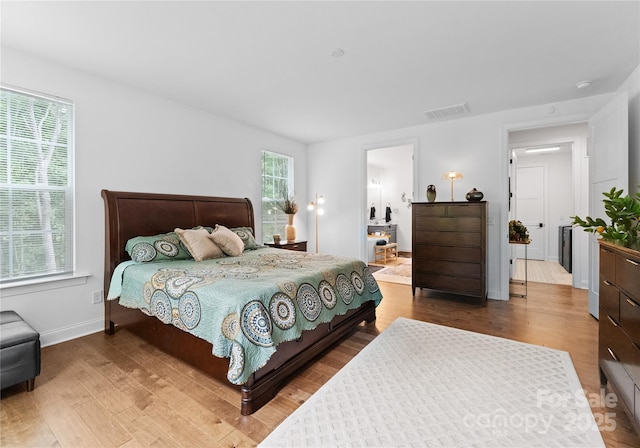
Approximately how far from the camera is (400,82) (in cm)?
317

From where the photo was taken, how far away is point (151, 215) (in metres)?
3.31

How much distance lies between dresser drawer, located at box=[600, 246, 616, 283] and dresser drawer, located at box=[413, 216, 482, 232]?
1728 mm

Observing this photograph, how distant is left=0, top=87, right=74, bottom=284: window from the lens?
99.0 inches

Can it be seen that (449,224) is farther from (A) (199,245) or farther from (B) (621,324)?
(A) (199,245)

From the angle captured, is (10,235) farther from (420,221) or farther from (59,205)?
(420,221)

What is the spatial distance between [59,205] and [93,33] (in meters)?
1.59

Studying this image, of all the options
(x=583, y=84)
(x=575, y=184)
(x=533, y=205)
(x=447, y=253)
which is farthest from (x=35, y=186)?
(x=533, y=205)

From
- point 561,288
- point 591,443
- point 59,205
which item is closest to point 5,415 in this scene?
point 59,205

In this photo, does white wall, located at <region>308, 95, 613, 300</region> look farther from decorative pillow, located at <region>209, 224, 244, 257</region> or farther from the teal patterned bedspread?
decorative pillow, located at <region>209, 224, 244, 257</region>

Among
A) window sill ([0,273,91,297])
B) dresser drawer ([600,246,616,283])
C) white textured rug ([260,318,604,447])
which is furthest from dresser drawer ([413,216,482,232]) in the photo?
window sill ([0,273,91,297])

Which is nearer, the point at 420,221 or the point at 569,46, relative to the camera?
the point at 569,46

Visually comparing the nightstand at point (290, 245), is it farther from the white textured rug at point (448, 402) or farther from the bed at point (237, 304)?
the white textured rug at point (448, 402)

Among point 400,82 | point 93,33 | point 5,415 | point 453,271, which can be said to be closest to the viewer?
point 5,415

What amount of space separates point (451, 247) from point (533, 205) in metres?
4.66
